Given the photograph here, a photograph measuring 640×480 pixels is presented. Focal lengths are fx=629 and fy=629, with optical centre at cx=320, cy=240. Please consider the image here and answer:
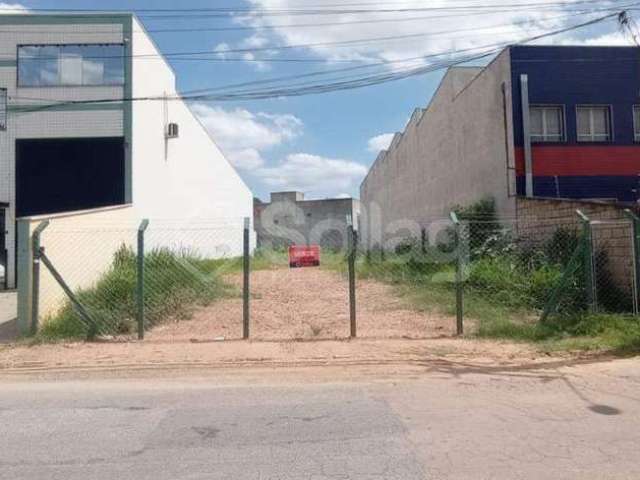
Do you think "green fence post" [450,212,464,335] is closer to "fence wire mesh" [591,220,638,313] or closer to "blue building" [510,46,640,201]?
"fence wire mesh" [591,220,638,313]

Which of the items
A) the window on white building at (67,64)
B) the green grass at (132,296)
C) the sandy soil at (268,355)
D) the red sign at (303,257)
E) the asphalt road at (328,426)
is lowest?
the asphalt road at (328,426)

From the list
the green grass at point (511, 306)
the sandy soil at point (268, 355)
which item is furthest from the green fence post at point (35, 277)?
the green grass at point (511, 306)

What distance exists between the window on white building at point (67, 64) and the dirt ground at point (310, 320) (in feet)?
33.0

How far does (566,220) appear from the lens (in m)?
14.6

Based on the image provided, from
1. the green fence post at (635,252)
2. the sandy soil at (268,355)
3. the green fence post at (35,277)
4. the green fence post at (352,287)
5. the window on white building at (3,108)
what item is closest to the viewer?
the sandy soil at (268,355)

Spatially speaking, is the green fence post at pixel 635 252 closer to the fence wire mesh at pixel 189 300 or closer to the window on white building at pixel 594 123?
the fence wire mesh at pixel 189 300

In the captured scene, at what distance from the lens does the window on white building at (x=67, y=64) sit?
20656 millimetres

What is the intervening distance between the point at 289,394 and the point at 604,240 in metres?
8.55

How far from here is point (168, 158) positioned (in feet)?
84.4

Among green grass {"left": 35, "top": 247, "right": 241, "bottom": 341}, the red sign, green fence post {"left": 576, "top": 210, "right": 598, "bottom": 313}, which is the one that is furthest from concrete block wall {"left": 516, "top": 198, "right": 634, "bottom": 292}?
the red sign

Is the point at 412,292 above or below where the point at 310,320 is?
above

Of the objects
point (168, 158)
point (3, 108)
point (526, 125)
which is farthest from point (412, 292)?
point (3, 108)

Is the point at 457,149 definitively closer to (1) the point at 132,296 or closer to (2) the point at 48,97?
(2) the point at 48,97

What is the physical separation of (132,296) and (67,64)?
41.2ft
